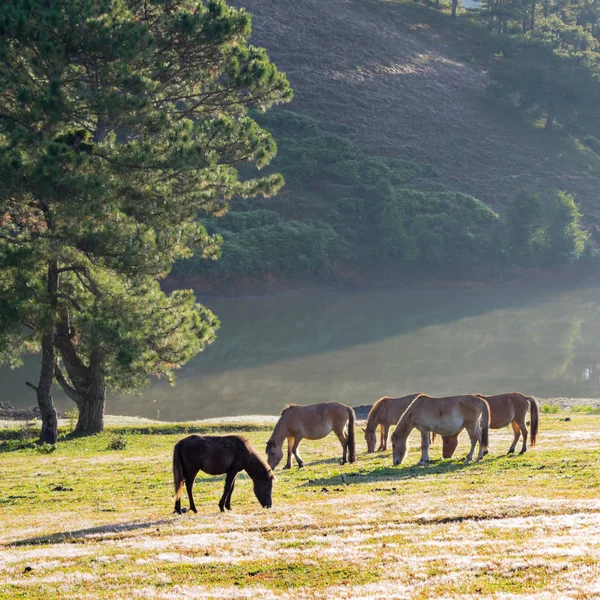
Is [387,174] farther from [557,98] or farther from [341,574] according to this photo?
[341,574]

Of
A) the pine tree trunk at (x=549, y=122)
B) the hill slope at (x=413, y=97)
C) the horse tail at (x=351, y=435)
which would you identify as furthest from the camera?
the pine tree trunk at (x=549, y=122)

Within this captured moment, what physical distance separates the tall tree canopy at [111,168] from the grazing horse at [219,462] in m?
14.7

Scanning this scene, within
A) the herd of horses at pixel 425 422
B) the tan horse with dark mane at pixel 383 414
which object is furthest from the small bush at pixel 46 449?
the tan horse with dark mane at pixel 383 414

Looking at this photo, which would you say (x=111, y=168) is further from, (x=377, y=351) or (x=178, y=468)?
(x=377, y=351)

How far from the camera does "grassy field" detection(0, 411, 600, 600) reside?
970 cm

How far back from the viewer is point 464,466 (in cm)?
1912

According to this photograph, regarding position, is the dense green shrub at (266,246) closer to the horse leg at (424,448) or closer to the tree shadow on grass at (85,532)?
the horse leg at (424,448)

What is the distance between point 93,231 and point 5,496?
11670mm

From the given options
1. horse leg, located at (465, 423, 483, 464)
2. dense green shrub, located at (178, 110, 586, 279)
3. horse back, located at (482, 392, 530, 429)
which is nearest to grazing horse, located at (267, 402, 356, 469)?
horse leg, located at (465, 423, 483, 464)

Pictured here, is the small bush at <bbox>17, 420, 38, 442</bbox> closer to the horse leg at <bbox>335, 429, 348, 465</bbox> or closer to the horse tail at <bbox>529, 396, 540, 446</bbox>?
the horse leg at <bbox>335, 429, 348, 465</bbox>

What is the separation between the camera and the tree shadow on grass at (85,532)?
1287 cm

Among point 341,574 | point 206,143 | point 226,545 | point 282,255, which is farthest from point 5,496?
point 282,255

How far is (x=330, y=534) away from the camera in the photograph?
12.1 metres

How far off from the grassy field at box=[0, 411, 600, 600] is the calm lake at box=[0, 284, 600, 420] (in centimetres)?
2751
